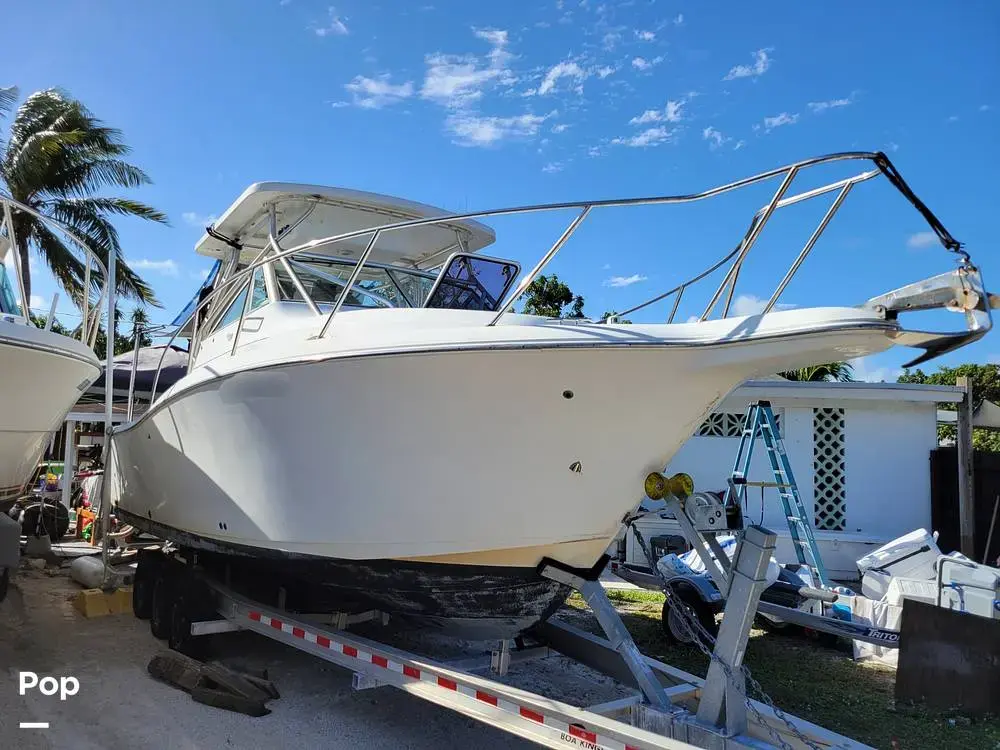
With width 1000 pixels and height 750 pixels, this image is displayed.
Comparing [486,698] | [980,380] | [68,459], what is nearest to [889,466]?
[486,698]

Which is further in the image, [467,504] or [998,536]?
[998,536]

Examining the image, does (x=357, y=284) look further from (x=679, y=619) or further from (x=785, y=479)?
(x=785, y=479)

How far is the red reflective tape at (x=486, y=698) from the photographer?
328 centimetres

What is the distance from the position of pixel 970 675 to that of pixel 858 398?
17.7ft

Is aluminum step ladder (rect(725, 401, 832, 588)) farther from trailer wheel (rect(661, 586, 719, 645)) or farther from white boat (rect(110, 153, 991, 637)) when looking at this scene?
white boat (rect(110, 153, 991, 637))

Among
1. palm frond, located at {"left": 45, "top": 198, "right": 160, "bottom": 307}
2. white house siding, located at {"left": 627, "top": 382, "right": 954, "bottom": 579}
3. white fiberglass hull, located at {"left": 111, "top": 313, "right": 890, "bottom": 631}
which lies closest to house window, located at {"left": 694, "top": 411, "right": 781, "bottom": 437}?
white house siding, located at {"left": 627, "top": 382, "right": 954, "bottom": 579}

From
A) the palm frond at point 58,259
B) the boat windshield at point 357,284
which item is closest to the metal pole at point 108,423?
the boat windshield at point 357,284

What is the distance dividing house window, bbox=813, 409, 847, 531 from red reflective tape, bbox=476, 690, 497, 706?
23.8 ft

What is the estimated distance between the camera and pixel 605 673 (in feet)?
13.2

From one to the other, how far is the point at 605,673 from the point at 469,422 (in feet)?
5.82

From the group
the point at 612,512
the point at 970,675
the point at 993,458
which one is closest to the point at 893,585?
the point at 970,675

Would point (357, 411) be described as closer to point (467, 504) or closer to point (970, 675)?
point (467, 504)

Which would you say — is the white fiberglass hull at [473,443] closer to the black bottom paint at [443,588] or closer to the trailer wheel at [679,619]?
the black bottom paint at [443,588]

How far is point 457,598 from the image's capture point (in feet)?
12.1
